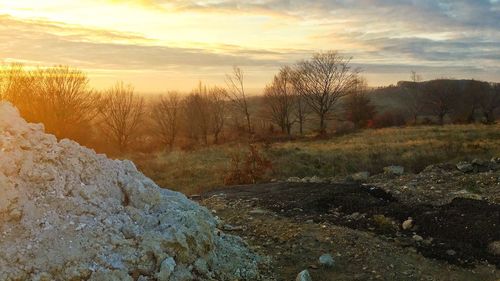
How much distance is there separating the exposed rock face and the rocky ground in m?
1.17

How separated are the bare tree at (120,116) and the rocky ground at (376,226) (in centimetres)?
2590

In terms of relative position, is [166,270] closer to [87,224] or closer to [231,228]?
[87,224]

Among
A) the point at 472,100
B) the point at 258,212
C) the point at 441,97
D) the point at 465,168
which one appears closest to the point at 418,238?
the point at 258,212

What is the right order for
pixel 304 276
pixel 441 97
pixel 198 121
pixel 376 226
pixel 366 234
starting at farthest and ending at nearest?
pixel 441 97
pixel 198 121
pixel 376 226
pixel 366 234
pixel 304 276

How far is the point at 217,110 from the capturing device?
157ft

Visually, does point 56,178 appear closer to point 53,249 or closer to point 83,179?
point 83,179

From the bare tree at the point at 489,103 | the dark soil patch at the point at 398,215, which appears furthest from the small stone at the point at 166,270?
the bare tree at the point at 489,103

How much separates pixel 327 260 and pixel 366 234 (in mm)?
1269

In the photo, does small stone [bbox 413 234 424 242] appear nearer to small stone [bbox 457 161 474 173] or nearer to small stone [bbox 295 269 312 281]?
small stone [bbox 295 269 312 281]

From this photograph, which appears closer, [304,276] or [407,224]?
[304,276]

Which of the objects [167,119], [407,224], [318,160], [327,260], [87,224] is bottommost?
[318,160]

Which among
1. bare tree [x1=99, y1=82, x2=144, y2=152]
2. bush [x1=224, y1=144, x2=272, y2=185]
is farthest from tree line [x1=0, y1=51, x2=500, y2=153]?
bush [x1=224, y1=144, x2=272, y2=185]

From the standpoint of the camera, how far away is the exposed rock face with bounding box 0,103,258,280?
200 inches

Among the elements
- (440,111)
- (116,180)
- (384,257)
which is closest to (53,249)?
(116,180)
